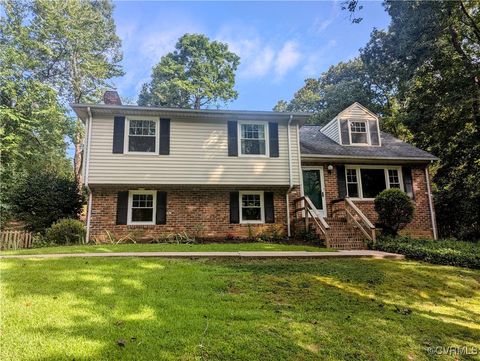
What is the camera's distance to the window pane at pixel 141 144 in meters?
11.2

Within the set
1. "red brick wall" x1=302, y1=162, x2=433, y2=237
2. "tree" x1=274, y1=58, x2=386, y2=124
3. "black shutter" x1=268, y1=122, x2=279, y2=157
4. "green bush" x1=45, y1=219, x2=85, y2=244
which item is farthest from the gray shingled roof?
"green bush" x1=45, y1=219, x2=85, y2=244

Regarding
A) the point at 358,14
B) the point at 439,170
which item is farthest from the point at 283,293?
the point at 439,170

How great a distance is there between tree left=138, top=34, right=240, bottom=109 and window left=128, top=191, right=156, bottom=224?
55.0ft

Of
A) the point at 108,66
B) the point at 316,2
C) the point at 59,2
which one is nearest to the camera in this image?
the point at 316,2

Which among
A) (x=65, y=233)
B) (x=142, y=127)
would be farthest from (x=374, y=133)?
(x=65, y=233)

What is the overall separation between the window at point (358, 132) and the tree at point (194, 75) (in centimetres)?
1589

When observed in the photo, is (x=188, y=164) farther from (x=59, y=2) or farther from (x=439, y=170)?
(x=59, y=2)

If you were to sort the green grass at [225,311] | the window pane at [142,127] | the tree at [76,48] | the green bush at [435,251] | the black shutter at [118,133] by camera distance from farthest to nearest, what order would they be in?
1. the tree at [76,48]
2. the window pane at [142,127]
3. the black shutter at [118,133]
4. the green bush at [435,251]
5. the green grass at [225,311]

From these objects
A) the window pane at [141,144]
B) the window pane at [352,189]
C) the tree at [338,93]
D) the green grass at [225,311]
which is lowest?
the green grass at [225,311]

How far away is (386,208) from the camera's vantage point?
11414 millimetres

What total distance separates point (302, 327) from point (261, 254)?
13.1 feet

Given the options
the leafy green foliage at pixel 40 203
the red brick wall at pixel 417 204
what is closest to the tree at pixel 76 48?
the leafy green foliage at pixel 40 203

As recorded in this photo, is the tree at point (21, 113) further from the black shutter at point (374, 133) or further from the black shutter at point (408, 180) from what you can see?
the black shutter at point (408, 180)

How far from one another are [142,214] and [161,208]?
0.74m
